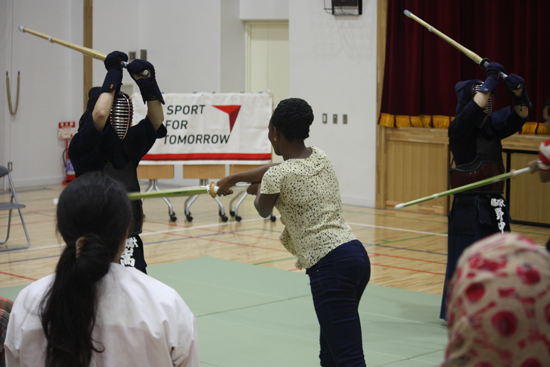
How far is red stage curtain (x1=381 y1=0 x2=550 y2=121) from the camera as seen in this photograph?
808 cm

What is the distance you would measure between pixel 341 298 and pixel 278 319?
2105 mm

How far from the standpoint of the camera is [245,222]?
28.8ft

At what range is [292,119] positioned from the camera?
2.73 m

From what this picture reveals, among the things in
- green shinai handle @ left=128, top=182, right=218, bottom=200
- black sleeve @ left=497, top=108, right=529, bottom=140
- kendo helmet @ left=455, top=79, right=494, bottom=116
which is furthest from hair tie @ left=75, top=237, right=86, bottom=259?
black sleeve @ left=497, top=108, right=529, bottom=140

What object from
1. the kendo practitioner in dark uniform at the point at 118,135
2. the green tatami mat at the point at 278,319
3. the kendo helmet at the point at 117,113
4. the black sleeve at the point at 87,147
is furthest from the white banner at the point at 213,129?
the black sleeve at the point at 87,147

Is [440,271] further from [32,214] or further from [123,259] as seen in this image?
[32,214]

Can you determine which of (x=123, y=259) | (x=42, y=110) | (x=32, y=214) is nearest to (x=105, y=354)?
(x=123, y=259)

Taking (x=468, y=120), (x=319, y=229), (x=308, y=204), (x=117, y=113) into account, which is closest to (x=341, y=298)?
(x=319, y=229)

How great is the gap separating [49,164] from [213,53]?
361 centimetres

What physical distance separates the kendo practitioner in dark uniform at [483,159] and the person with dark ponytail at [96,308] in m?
3.04

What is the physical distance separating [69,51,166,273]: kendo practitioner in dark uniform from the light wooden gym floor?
110 cm

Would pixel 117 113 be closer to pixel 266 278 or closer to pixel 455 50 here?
pixel 266 278

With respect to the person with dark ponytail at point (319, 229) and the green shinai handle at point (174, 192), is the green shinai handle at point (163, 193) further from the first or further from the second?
the person with dark ponytail at point (319, 229)

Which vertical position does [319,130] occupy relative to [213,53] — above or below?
below
